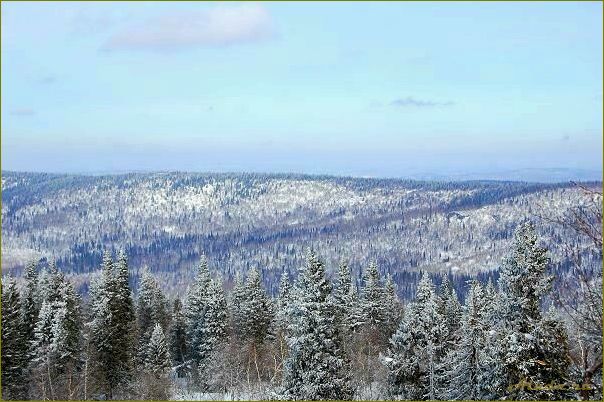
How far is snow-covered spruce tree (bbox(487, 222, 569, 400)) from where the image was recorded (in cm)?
1767

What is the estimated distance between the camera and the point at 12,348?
30656 mm

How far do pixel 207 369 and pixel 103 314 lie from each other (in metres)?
8.07

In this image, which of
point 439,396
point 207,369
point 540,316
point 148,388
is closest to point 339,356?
point 439,396

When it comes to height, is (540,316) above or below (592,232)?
below

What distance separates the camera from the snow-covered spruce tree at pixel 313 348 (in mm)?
21703

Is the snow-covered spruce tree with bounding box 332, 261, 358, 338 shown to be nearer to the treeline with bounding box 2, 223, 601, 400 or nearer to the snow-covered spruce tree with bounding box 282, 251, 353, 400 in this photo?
the treeline with bounding box 2, 223, 601, 400

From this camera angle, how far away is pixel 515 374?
18.0 metres

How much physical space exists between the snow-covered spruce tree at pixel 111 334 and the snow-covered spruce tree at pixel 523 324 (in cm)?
2290

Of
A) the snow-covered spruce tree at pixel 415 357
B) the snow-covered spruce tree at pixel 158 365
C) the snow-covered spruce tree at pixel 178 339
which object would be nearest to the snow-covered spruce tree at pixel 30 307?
the snow-covered spruce tree at pixel 158 365

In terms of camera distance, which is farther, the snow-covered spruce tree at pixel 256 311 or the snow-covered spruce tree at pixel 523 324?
the snow-covered spruce tree at pixel 256 311

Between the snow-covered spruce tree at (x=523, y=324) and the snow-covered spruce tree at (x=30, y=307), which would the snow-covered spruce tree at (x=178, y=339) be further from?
the snow-covered spruce tree at (x=523, y=324)

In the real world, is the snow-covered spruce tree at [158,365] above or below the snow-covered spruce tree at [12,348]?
below

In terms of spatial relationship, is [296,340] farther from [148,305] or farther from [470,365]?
[148,305]

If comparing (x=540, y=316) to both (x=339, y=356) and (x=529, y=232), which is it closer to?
(x=529, y=232)
